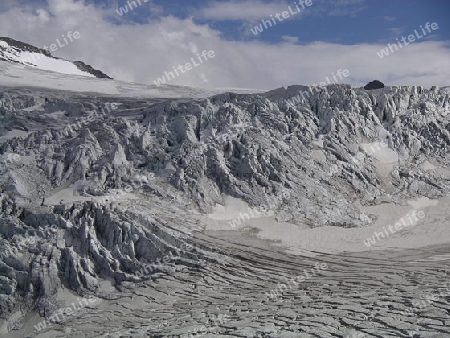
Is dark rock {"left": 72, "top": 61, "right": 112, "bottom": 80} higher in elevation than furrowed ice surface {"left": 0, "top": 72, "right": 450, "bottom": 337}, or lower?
higher

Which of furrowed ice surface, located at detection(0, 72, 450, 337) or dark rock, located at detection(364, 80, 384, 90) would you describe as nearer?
furrowed ice surface, located at detection(0, 72, 450, 337)

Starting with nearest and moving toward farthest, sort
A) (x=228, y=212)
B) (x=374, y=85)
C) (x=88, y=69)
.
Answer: (x=228, y=212) < (x=374, y=85) < (x=88, y=69)

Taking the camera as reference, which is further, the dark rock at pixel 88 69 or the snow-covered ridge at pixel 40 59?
the dark rock at pixel 88 69

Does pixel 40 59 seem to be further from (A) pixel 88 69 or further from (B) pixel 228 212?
(B) pixel 228 212

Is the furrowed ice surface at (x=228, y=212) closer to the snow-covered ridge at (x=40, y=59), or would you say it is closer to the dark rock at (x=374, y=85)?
the dark rock at (x=374, y=85)

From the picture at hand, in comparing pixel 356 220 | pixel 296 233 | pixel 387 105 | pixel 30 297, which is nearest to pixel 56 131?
pixel 30 297

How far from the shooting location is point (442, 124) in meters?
60.4

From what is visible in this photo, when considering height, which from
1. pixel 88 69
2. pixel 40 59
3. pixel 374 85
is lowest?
pixel 374 85

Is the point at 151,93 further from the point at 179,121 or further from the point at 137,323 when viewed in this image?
the point at 137,323

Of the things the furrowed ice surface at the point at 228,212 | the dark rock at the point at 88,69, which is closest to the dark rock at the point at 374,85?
the furrowed ice surface at the point at 228,212

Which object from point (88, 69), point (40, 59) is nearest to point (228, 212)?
point (88, 69)

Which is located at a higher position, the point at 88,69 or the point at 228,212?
the point at 88,69

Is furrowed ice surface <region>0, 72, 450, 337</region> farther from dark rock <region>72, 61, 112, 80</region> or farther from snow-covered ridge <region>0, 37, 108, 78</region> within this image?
dark rock <region>72, 61, 112, 80</region>

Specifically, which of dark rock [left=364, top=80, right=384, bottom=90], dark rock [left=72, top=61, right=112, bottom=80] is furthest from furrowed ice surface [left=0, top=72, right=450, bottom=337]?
dark rock [left=72, top=61, right=112, bottom=80]
